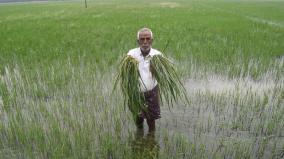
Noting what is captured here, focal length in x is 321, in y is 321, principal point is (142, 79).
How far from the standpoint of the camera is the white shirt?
3.63 m

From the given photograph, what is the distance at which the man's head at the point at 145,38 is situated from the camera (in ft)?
11.5

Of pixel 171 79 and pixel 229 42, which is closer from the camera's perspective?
pixel 171 79

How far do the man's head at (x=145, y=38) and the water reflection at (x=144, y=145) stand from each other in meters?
1.14

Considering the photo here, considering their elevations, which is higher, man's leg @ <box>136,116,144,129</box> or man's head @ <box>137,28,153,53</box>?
man's head @ <box>137,28,153,53</box>

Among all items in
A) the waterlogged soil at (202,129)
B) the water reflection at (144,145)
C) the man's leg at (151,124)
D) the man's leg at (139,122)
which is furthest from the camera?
the man's leg at (139,122)

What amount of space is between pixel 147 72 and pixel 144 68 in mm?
58

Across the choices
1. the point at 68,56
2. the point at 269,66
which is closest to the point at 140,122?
the point at 269,66

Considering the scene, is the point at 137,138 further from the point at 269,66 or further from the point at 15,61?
the point at 15,61

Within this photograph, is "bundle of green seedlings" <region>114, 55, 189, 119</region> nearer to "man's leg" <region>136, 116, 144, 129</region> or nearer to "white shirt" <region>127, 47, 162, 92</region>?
"white shirt" <region>127, 47, 162, 92</region>

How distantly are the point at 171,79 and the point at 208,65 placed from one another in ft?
11.7

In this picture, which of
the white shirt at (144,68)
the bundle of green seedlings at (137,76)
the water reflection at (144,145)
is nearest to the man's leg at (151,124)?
the water reflection at (144,145)

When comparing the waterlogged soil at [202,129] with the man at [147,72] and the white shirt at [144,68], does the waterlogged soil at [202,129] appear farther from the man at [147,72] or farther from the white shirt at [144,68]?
the white shirt at [144,68]

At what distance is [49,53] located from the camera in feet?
27.6

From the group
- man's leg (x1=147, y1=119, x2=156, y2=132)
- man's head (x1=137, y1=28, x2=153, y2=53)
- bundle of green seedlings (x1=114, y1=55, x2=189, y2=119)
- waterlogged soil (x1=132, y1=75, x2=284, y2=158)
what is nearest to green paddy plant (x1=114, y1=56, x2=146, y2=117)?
bundle of green seedlings (x1=114, y1=55, x2=189, y2=119)
